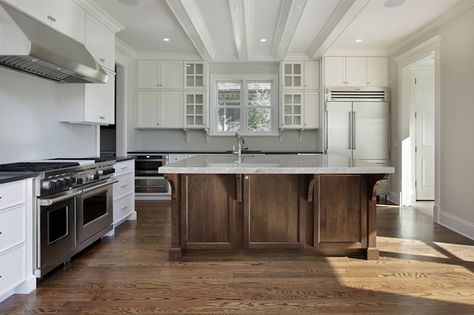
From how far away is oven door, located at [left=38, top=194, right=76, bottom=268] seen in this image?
254 centimetres

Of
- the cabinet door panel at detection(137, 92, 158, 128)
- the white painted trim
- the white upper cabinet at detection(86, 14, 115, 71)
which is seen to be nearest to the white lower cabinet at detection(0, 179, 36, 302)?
the white upper cabinet at detection(86, 14, 115, 71)

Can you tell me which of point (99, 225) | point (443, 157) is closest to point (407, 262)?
point (443, 157)

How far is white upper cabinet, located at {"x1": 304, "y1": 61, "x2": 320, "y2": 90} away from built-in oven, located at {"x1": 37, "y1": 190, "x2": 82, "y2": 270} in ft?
15.3

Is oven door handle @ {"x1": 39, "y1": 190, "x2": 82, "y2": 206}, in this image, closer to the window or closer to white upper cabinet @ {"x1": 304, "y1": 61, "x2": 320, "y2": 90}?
the window

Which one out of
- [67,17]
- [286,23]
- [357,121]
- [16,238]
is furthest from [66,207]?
[357,121]

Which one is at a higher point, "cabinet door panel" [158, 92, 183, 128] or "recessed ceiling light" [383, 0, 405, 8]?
"recessed ceiling light" [383, 0, 405, 8]

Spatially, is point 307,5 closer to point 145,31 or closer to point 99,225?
point 145,31

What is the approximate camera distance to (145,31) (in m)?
5.07

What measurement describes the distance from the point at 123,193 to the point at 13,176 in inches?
82.3

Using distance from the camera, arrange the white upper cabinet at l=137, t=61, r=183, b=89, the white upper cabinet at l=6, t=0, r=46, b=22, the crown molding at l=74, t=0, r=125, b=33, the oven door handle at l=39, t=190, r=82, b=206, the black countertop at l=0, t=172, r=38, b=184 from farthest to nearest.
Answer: the white upper cabinet at l=137, t=61, r=183, b=89, the crown molding at l=74, t=0, r=125, b=33, the white upper cabinet at l=6, t=0, r=46, b=22, the oven door handle at l=39, t=190, r=82, b=206, the black countertop at l=0, t=172, r=38, b=184

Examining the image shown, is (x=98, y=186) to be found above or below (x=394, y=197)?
above

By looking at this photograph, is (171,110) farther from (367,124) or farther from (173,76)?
(367,124)

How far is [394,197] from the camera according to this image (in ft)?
19.8

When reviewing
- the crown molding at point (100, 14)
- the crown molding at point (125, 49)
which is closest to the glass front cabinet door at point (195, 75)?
the crown molding at point (125, 49)
